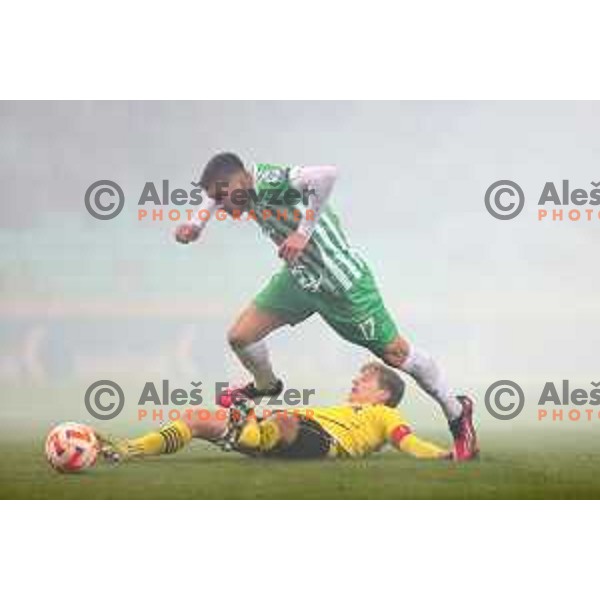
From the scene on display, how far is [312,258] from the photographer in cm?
655

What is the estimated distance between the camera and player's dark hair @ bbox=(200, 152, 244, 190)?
6551 mm

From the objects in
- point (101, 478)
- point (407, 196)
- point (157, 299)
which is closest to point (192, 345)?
point (157, 299)

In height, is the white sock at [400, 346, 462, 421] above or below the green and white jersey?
below

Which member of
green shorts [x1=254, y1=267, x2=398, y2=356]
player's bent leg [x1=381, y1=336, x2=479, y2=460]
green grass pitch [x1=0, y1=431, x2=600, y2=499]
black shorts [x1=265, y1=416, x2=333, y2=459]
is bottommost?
green grass pitch [x1=0, y1=431, x2=600, y2=499]

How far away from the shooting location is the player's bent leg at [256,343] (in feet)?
21.5

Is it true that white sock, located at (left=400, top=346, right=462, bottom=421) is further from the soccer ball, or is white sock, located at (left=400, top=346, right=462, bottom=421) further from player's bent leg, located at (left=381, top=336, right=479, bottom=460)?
the soccer ball

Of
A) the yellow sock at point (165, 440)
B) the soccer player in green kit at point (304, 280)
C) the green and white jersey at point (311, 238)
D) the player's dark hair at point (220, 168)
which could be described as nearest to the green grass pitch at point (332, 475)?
the yellow sock at point (165, 440)

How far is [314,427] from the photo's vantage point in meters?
6.59

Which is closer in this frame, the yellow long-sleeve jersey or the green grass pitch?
the green grass pitch

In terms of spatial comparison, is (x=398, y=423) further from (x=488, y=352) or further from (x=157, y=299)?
(x=157, y=299)

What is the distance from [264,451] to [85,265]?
1101 mm

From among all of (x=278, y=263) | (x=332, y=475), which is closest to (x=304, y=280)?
(x=278, y=263)

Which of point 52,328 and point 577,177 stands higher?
point 577,177

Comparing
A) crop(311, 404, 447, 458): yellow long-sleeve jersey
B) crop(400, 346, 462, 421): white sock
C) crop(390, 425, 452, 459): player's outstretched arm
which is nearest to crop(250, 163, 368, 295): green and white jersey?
crop(400, 346, 462, 421): white sock
